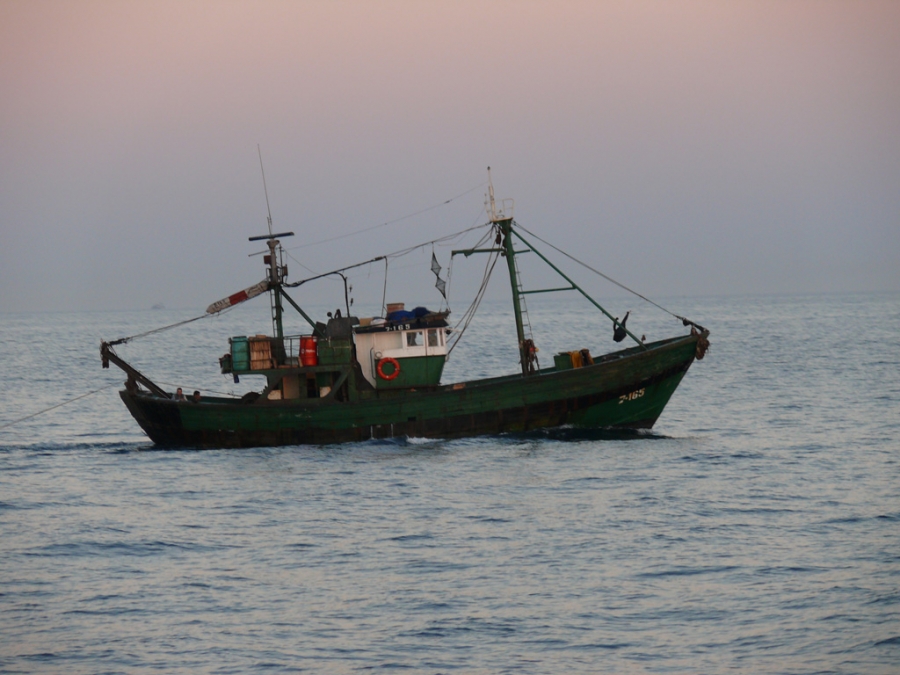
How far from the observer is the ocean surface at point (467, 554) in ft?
66.9

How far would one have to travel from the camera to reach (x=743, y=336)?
127375 mm

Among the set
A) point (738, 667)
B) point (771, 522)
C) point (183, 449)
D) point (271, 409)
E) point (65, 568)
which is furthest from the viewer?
point (183, 449)

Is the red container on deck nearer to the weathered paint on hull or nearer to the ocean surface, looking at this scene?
the weathered paint on hull

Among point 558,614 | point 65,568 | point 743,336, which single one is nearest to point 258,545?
point 65,568

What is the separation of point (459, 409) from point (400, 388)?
223cm

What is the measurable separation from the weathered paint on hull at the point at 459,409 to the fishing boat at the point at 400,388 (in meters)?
0.03

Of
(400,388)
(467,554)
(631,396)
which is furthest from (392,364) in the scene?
(467,554)

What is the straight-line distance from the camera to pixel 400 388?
39062 millimetres

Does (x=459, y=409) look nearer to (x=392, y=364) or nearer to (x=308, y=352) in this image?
(x=392, y=364)

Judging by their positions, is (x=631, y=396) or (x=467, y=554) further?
(x=631, y=396)

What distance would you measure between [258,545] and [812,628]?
1302 centimetres

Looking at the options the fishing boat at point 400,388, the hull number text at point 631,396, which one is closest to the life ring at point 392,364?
the fishing boat at point 400,388

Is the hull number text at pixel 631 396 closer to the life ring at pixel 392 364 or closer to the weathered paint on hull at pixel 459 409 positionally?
the weathered paint on hull at pixel 459 409

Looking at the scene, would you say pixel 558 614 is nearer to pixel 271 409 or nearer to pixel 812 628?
pixel 812 628
